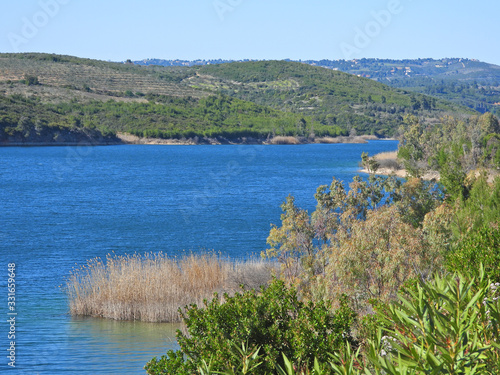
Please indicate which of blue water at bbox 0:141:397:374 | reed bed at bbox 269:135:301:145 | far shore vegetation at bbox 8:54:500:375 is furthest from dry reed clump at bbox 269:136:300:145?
far shore vegetation at bbox 8:54:500:375

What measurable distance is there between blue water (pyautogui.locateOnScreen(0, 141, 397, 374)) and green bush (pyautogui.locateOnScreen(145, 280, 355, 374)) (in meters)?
6.77

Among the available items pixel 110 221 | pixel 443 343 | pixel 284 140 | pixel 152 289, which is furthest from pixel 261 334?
pixel 284 140

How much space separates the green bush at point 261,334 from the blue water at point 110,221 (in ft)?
22.2

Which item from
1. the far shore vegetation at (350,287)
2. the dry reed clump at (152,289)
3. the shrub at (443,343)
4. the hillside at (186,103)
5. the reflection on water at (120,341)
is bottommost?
the reflection on water at (120,341)

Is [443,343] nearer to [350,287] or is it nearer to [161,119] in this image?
[350,287]

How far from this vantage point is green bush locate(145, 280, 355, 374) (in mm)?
5547

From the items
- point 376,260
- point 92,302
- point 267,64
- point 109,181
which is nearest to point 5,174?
point 109,181

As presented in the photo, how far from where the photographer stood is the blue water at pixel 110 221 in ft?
43.8

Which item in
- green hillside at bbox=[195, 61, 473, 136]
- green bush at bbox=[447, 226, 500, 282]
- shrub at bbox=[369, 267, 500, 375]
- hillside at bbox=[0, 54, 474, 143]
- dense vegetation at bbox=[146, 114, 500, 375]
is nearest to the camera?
shrub at bbox=[369, 267, 500, 375]

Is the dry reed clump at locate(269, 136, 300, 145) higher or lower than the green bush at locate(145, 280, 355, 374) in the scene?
lower

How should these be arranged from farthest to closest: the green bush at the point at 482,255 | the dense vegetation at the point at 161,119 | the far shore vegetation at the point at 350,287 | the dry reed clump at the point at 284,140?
the dry reed clump at the point at 284,140 < the dense vegetation at the point at 161,119 < the green bush at the point at 482,255 < the far shore vegetation at the point at 350,287

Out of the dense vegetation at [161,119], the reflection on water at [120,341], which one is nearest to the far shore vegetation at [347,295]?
the reflection on water at [120,341]

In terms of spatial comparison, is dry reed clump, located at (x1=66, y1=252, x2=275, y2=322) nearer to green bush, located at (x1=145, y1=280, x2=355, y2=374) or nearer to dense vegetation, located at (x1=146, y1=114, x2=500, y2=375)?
dense vegetation, located at (x1=146, y1=114, x2=500, y2=375)

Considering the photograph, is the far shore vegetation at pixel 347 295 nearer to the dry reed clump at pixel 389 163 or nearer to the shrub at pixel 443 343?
the shrub at pixel 443 343
